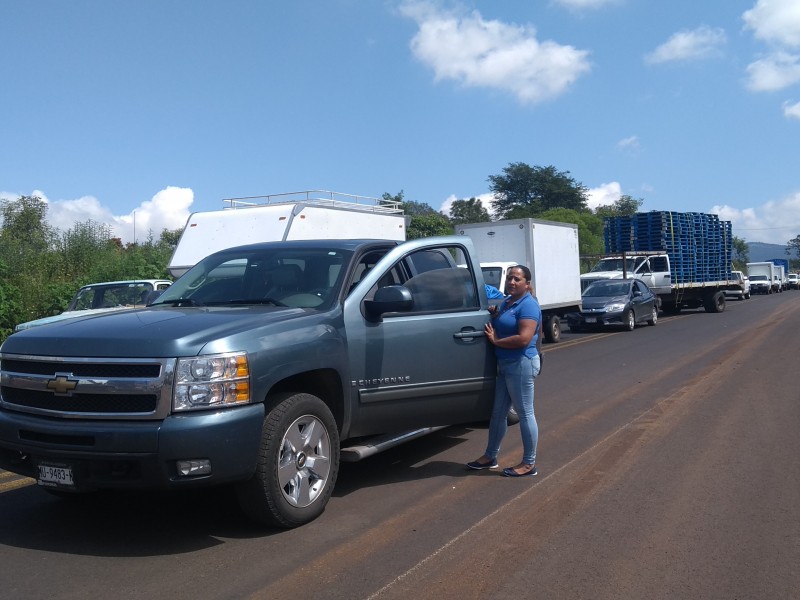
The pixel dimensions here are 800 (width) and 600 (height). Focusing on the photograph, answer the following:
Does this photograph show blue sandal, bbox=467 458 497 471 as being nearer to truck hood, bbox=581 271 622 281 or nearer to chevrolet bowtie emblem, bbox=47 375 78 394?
chevrolet bowtie emblem, bbox=47 375 78 394

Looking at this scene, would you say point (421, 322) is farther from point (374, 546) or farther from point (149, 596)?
point (149, 596)

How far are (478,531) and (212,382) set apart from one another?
1987 millimetres

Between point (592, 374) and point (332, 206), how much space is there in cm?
554

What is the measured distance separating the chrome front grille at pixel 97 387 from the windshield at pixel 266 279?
134cm

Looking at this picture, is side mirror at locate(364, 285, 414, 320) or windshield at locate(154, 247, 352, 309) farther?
windshield at locate(154, 247, 352, 309)

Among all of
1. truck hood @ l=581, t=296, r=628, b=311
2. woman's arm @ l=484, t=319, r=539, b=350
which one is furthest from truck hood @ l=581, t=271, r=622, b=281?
woman's arm @ l=484, t=319, r=539, b=350

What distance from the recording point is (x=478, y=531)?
5.13 metres

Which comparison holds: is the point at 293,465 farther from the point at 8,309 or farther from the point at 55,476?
the point at 8,309

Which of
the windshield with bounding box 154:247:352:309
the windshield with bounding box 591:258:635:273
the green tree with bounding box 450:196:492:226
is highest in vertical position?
the green tree with bounding box 450:196:492:226

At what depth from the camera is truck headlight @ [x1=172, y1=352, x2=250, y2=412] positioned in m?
4.60

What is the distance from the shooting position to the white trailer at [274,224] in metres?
13.5

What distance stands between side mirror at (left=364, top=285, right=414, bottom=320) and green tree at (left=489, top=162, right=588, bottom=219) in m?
73.4

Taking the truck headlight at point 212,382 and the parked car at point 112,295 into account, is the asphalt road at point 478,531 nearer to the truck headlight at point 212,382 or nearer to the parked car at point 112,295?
the truck headlight at point 212,382

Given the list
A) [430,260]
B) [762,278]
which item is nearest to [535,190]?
[762,278]
